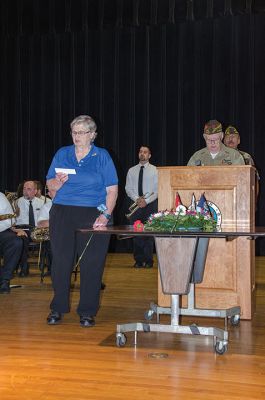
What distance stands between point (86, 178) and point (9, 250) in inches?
80.9

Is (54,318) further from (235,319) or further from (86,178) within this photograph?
(235,319)

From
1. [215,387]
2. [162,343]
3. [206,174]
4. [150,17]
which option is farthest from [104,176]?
[150,17]

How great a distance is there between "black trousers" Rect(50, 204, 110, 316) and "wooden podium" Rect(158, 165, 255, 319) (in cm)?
61

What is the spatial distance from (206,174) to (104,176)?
0.73m

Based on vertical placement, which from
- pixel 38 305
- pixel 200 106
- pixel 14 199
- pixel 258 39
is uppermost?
pixel 258 39

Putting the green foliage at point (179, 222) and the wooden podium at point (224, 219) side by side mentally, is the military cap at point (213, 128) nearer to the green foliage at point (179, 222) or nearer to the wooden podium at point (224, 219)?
the wooden podium at point (224, 219)

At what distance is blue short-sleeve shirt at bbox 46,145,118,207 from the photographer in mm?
3732

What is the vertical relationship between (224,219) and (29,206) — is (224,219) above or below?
above

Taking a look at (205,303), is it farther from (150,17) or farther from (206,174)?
(150,17)

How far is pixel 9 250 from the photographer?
18.0 ft

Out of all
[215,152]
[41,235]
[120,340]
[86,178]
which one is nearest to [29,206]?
[41,235]

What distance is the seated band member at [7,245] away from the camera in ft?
17.5

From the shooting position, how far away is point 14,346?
3.21 m

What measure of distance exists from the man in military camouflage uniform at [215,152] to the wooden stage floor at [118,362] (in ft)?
3.77
